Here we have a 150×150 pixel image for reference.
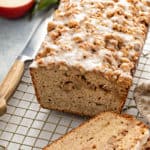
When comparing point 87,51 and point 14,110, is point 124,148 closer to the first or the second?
point 87,51

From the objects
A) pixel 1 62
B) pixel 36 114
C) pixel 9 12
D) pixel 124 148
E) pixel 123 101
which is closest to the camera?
pixel 124 148

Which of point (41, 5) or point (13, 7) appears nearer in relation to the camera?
point (13, 7)

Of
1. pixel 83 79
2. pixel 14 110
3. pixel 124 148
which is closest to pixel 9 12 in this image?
pixel 14 110

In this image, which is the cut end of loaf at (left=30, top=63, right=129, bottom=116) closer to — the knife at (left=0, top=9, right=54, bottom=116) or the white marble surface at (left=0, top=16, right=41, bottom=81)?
the knife at (left=0, top=9, right=54, bottom=116)

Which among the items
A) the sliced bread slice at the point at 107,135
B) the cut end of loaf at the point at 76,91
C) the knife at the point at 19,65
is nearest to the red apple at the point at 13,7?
the knife at the point at 19,65

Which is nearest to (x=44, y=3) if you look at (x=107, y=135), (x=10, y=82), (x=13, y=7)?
(x=13, y=7)

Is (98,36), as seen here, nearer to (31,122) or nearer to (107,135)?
(107,135)
